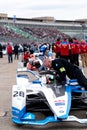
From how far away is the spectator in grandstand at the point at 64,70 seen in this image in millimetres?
8227

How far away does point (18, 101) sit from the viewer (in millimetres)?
7406

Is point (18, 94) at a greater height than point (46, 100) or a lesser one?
greater

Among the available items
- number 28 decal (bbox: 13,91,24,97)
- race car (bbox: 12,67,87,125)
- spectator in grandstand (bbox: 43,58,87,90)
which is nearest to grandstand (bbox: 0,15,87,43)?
race car (bbox: 12,67,87,125)

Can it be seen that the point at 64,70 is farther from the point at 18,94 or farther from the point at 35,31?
the point at 35,31

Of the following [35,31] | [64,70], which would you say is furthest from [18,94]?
[35,31]

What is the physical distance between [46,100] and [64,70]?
76 centimetres

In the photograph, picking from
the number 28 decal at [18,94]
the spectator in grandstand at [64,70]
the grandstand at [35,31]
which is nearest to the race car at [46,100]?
the number 28 decal at [18,94]

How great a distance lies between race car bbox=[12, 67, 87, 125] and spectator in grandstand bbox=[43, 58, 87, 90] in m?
0.14

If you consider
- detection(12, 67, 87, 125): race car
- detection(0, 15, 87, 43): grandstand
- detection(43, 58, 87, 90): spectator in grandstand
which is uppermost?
detection(43, 58, 87, 90): spectator in grandstand

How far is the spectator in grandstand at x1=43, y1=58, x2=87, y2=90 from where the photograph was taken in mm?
8227

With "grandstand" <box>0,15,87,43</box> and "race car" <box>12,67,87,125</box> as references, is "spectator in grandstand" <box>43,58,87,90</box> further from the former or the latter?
"grandstand" <box>0,15,87,43</box>

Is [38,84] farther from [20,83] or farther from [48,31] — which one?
[48,31]

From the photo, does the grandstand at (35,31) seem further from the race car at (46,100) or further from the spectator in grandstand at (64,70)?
the spectator in grandstand at (64,70)

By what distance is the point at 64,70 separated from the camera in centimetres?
838
